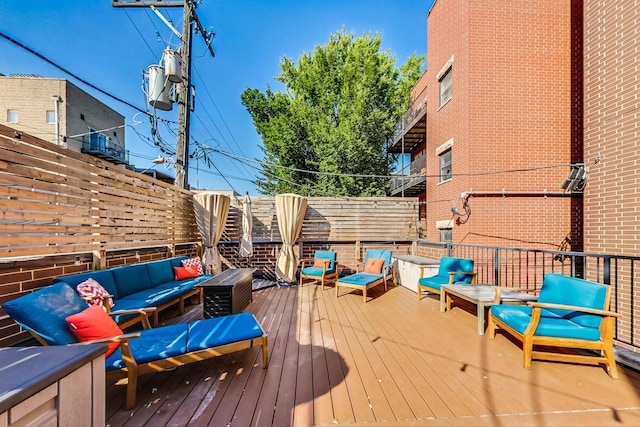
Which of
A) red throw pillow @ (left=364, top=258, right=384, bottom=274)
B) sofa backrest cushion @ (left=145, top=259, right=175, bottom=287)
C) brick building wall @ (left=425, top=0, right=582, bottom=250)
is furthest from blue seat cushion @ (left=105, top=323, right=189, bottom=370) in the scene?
brick building wall @ (left=425, top=0, right=582, bottom=250)

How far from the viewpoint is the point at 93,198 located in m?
3.52

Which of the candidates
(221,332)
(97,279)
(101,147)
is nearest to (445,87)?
(221,332)

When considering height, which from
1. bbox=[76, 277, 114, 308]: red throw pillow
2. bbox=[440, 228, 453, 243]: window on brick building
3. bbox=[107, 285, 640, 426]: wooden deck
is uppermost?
bbox=[440, 228, 453, 243]: window on brick building

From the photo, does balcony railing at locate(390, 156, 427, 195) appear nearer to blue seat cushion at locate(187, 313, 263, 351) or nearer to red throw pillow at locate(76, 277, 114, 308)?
blue seat cushion at locate(187, 313, 263, 351)

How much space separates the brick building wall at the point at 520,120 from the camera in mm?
5906

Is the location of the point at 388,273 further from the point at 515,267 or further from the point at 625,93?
the point at 625,93

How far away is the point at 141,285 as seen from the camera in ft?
13.3

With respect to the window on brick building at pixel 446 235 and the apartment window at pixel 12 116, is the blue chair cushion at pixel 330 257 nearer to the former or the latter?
the window on brick building at pixel 446 235

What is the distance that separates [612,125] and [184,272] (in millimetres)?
7729

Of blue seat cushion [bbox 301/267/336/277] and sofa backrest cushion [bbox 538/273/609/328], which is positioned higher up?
sofa backrest cushion [bbox 538/273/609/328]

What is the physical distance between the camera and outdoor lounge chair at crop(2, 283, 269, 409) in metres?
2.06

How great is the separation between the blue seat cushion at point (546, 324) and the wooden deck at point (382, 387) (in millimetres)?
346

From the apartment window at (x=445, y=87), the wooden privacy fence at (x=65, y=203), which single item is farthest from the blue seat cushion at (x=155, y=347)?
the apartment window at (x=445, y=87)

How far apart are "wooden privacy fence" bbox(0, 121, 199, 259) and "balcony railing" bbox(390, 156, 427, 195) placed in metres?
7.68
